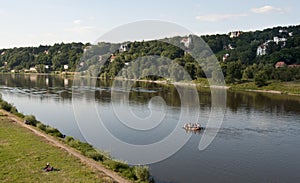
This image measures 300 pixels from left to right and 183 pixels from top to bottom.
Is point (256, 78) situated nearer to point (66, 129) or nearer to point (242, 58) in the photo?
point (242, 58)

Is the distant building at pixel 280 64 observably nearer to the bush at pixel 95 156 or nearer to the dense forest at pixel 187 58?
the dense forest at pixel 187 58

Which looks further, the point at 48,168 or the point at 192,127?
the point at 192,127

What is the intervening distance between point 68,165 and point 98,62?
2955 inches

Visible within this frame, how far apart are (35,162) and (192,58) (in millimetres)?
66505

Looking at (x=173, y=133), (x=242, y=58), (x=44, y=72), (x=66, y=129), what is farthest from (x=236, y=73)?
(x=44, y=72)

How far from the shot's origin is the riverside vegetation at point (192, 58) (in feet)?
205

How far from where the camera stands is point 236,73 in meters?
63.0

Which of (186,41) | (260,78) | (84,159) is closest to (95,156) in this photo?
(84,159)

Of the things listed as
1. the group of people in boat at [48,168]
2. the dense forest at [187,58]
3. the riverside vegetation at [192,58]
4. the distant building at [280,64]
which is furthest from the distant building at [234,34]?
the group of people in boat at [48,168]

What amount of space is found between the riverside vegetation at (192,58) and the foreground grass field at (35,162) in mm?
41434

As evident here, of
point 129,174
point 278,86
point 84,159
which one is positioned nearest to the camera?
point 129,174

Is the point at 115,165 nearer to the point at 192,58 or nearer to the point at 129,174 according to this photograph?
the point at 129,174

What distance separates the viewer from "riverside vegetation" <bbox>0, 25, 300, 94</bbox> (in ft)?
205

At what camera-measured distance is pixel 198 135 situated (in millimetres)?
23828
